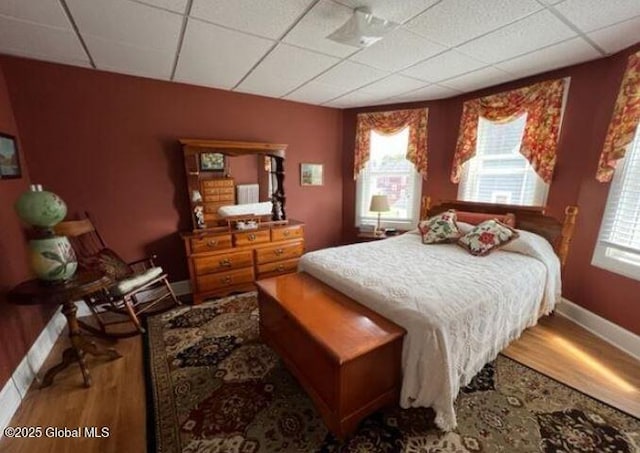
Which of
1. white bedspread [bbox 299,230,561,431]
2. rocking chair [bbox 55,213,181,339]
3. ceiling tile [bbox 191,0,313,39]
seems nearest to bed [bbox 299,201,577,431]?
white bedspread [bbox 299,230,561,431]

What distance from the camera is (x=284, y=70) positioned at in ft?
8.10

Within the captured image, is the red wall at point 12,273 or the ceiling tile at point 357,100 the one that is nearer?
the red wall at point 12,273

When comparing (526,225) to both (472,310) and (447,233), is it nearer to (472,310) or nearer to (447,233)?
(447,233)

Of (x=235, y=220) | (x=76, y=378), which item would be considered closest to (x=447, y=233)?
(x=235, y=220)

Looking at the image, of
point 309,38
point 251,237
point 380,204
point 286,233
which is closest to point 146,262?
point 251,237

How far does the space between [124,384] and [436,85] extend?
3825 millimetres

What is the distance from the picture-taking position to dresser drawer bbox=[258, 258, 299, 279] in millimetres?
3240

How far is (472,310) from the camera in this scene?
1.58 metres

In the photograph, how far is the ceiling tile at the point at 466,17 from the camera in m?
1.51

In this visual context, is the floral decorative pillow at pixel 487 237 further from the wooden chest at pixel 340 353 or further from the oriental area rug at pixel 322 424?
the wooden chest at pixel 340 353

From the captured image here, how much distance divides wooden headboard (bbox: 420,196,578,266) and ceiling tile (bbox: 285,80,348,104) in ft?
6.43

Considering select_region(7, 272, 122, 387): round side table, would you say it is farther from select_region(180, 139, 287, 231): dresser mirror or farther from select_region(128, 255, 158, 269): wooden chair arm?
select_region(180, 139, 287, 231): dresser mirror

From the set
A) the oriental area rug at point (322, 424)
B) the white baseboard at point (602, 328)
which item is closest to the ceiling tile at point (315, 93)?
the oriental area rug at point (322, 424)

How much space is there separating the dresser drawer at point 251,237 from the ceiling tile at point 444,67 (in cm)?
223
